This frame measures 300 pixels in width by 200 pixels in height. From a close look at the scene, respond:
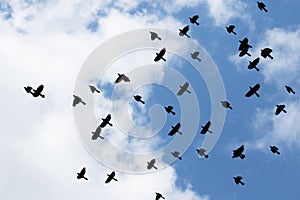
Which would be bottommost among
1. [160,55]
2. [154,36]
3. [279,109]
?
[160,55]

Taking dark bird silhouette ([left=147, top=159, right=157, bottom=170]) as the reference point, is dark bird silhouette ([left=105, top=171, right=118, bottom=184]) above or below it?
below

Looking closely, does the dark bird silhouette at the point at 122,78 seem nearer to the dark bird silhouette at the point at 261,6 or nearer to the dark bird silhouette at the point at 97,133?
the dark bird silhouette at the point at 97,133

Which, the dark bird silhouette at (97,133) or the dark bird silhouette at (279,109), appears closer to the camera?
the dark bird silhouette at (279,109)

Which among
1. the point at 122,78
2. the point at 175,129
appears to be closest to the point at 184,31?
the point at 122,78

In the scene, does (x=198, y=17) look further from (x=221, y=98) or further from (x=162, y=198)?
(x=162, y=198)

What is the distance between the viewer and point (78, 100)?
158000mm

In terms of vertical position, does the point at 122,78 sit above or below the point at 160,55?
below

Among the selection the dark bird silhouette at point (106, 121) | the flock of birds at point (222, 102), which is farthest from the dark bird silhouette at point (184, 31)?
the dark bird silhouette at point (106, 121)

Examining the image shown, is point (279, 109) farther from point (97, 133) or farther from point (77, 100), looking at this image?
point (77, 100)

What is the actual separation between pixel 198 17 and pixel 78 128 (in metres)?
22.6

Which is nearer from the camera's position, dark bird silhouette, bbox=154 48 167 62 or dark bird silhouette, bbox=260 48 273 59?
dark bird silhouette, bbox=260 48 273 59

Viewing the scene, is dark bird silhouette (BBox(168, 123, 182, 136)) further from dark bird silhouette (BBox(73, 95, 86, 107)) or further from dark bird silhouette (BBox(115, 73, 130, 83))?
dark bird silhouette (BBox(73, 95, 86, 107))

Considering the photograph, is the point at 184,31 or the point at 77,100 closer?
the point at 77,100

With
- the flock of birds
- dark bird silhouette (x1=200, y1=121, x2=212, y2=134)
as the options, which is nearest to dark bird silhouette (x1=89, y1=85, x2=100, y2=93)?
the flock of birds
